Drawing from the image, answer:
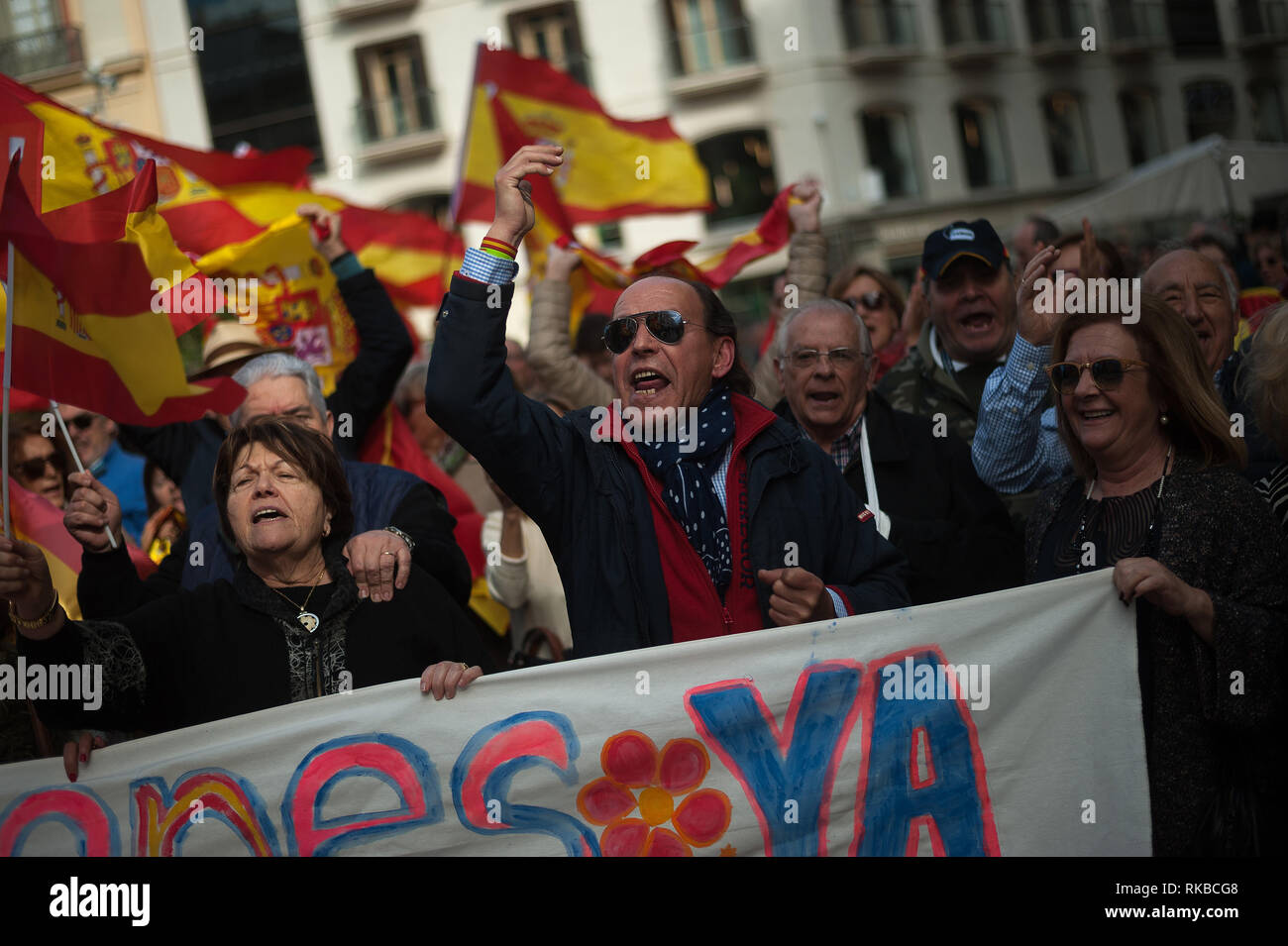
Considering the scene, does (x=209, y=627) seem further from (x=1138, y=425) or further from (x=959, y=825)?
(x=1138, y=425)

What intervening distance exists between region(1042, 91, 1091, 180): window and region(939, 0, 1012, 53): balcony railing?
5.13 ft

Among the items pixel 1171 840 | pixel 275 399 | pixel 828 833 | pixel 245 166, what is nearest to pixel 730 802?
pixel 828 833

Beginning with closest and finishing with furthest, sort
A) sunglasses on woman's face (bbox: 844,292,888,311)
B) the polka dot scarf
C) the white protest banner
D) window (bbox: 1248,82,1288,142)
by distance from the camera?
1. the white protest banner
2. the polka dot scarf
3. sunglasses on woman's face (bbox: 844,292,888,311)
4. window (bbox: 1248,82,1288,142)

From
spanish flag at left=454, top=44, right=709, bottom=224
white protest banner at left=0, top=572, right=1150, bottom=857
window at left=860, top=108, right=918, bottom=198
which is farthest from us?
window at left=860, top=108, right=918, bottom=198

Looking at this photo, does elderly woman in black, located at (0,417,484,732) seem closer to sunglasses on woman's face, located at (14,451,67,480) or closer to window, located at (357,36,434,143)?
sunglasses on woman's face, located at (14,451,67,480)

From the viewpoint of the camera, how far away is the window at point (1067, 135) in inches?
1054

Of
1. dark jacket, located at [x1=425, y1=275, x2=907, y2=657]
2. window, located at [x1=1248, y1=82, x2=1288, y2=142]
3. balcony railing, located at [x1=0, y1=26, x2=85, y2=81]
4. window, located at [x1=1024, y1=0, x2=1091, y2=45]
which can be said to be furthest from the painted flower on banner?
window, located at [x1=1024, y1=0, x2=1091, y2=45]

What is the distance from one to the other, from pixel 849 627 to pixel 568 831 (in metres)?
0.78

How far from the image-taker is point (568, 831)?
3145 mm

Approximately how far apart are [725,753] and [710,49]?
77.4ft

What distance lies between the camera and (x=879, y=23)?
25.8 m

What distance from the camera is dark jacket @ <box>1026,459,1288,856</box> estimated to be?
119 inches

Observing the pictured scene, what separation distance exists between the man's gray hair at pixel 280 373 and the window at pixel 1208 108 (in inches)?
927

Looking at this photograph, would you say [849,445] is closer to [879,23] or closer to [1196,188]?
[1196,188]
